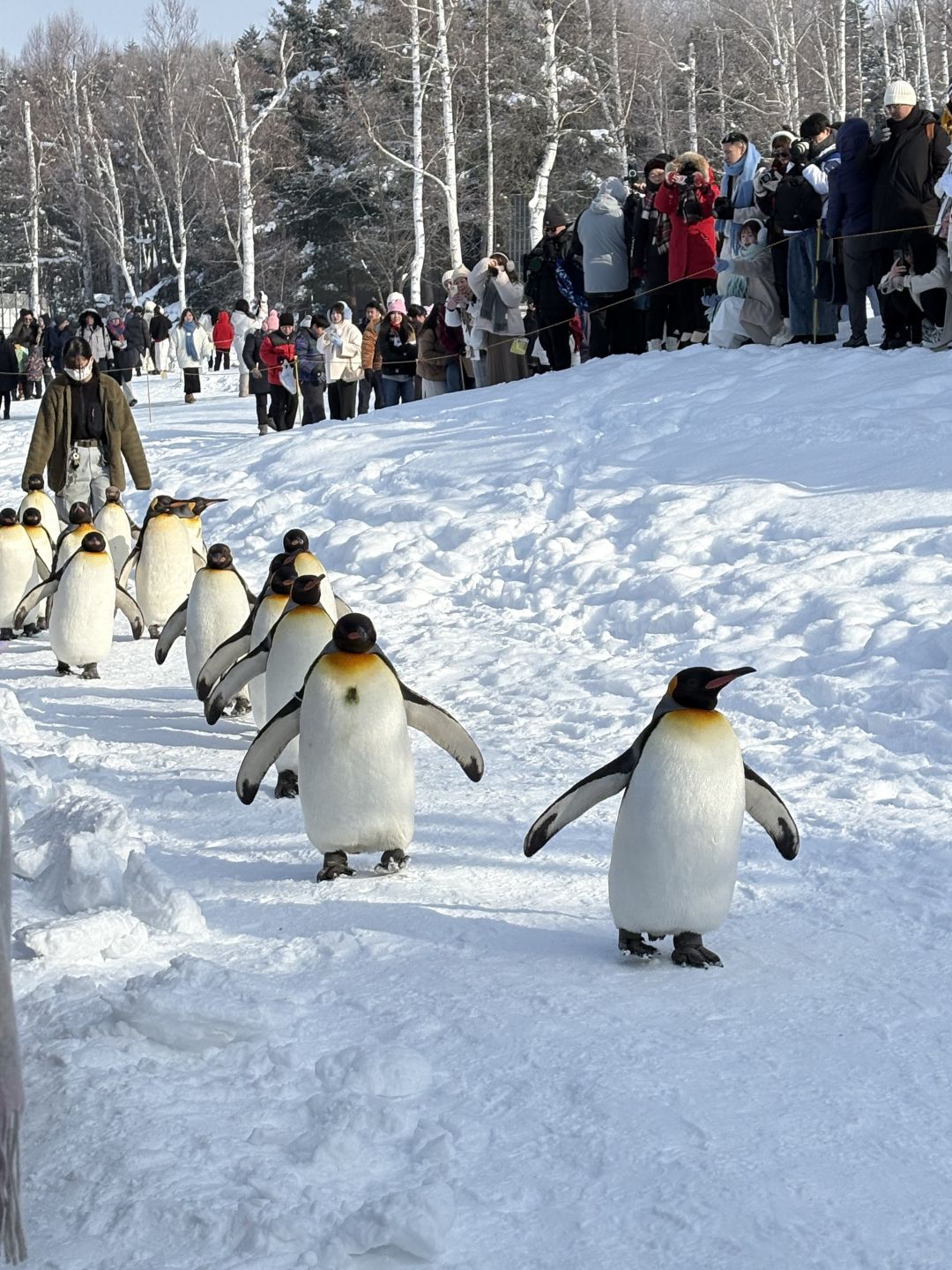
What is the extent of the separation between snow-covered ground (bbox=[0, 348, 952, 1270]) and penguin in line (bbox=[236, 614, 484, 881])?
128 millimetres

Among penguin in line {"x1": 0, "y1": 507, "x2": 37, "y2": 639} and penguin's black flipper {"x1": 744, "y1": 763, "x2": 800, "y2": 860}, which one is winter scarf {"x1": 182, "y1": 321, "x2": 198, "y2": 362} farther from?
penguin's black flipper {"x1": 744, "y1": 763, "x2": 800, "y2": 860}

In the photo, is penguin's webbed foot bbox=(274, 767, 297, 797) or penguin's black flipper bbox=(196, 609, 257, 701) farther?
penguin's black flipper bbox=(196, 609, 257, 701)

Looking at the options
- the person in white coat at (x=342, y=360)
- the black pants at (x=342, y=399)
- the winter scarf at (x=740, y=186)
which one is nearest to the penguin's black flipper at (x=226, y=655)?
the winter scarf at (x=740, y=186)

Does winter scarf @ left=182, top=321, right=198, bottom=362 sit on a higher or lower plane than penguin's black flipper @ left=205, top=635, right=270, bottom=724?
higher

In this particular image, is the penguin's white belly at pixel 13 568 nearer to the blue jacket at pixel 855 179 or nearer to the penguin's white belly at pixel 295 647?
the penguin's white belly at pixel 295 647

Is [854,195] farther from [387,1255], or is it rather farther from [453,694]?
[387,1255]

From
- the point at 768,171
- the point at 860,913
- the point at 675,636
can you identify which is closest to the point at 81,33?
the point at 768,171

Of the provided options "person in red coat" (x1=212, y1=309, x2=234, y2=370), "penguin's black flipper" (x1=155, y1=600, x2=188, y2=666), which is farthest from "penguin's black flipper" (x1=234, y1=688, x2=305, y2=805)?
"person in red coat" (x1=212, y1=309, x2=234, y2=370)

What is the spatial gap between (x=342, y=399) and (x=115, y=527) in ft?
21.4

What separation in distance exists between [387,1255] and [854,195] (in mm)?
8483

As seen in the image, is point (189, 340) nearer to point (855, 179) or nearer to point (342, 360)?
point (342, 360)

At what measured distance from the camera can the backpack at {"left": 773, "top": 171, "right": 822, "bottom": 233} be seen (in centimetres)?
1038

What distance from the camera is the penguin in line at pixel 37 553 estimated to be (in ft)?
29.8

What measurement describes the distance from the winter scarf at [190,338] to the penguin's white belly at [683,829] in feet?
75.2
